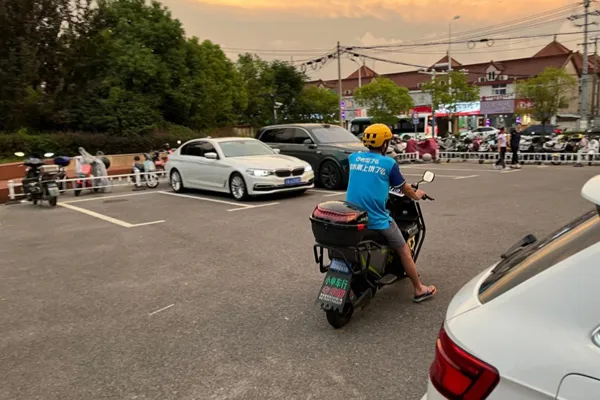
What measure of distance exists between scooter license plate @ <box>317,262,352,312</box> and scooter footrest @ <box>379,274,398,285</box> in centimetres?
61

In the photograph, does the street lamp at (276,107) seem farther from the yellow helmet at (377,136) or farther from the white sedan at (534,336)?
the white sedan at (534,336)

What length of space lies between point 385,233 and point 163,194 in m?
10.1

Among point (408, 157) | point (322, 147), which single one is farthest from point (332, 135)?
point (408, 157)

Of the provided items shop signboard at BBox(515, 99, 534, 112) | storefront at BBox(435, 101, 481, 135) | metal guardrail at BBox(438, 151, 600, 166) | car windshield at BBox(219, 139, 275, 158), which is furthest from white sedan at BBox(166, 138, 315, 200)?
shop signboard at BBox(515, 99, 534, 112)

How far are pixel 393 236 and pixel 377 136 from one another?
898 mm

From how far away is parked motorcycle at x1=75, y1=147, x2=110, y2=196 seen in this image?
13859 millimetres

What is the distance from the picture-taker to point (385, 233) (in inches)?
165

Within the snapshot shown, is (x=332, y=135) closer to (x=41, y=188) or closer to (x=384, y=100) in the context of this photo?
(x=41, y=188)

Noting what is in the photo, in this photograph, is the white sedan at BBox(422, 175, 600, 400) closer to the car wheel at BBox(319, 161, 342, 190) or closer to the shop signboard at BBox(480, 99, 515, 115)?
the car wheel at BBox(319, 161, 342, 190)

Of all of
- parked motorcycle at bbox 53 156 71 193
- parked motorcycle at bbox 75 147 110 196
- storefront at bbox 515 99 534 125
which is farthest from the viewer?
storefront at bbox 515 99 534 125

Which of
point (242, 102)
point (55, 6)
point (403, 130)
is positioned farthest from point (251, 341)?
point (403, 130)

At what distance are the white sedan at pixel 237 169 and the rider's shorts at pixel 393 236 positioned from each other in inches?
265

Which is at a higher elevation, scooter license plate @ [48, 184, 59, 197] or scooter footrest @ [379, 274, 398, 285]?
scooter license plate @ [48, 184, 59, 197]

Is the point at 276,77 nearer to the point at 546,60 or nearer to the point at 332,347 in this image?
the point at 332,347
